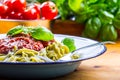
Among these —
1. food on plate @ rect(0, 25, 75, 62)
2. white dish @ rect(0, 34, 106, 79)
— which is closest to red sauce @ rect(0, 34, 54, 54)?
food on plate @ rect(0, 25, 75, 62)

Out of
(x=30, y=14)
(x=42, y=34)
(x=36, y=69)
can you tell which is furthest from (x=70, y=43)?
(x=30, y=14)

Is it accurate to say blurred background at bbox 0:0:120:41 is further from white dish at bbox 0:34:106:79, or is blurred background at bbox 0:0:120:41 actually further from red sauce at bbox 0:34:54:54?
white dish at bbox 0:34:106:79

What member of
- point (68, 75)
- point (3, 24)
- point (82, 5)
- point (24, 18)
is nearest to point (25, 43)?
point (68, 75)

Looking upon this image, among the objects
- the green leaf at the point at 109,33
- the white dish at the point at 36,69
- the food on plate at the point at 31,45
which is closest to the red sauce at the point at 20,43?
the food on plate at the point at 31,45

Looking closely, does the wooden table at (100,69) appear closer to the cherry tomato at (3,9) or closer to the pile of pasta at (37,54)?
the pile of pasta at (37,54)

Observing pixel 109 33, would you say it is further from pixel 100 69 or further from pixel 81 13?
pixel 100 69

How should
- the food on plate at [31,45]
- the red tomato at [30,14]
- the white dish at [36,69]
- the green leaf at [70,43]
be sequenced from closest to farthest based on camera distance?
the white dish at [36,69], the food on plate at [31,45], the green leaf at [70,43], the red tomato at [30,14]

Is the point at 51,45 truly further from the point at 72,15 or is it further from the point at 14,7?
the point at 72,15
